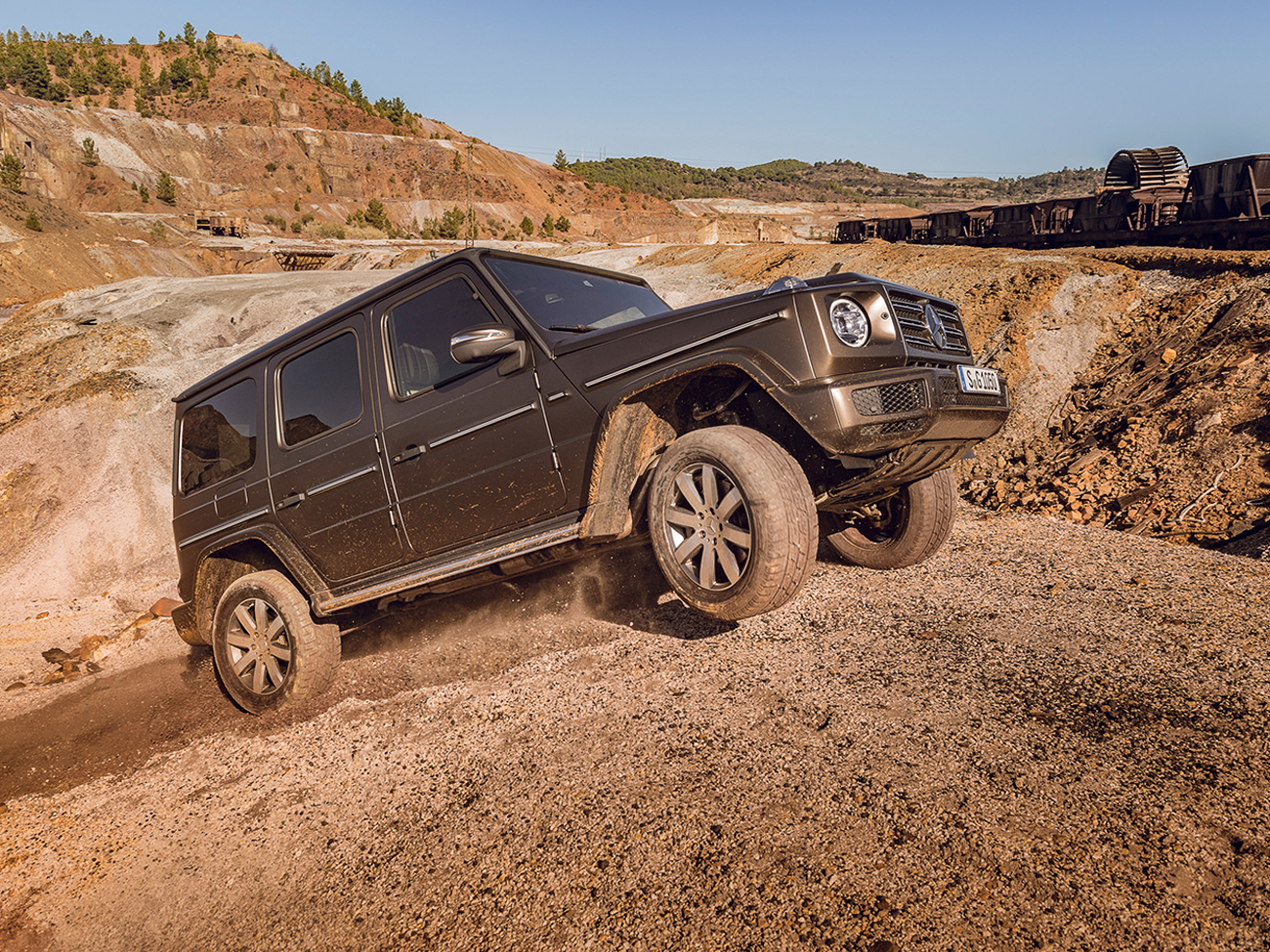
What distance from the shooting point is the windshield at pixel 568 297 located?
3.73m

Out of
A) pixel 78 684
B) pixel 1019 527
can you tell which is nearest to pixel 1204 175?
pixel 1019 527

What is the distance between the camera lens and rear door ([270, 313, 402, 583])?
4.04 m

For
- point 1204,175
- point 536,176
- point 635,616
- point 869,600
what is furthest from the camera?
point 536,176

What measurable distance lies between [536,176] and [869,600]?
87.4 m

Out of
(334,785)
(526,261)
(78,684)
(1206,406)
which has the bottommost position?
(78,684)

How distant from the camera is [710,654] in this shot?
3.97 metres

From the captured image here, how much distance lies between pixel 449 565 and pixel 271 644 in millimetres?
1495

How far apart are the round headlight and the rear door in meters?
2.51

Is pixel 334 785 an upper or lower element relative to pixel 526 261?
lower

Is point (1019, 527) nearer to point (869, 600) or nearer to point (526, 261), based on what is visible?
point (869, 600)

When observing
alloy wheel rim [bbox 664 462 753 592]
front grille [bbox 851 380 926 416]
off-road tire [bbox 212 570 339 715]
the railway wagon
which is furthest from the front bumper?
the railway wagon

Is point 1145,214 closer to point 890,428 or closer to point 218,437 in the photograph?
point 890,428

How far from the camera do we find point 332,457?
164 inches

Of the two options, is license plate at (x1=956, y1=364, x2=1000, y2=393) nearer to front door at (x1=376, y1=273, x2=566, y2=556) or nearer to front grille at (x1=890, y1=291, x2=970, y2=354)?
front grille at (x1=890, y1=291, x2=970, y2=354)
